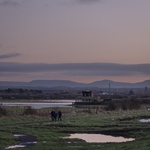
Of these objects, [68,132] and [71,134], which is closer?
[71,134]

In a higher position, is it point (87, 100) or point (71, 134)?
point (87, 100)

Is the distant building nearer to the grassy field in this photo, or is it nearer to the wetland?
the grassy field

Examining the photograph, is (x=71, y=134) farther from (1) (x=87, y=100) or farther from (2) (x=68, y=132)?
(1) (x=87, y=100)

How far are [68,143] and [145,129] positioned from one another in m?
15.5

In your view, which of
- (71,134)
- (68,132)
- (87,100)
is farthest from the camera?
(87,100)

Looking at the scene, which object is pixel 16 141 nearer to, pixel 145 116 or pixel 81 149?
pixel 81 149

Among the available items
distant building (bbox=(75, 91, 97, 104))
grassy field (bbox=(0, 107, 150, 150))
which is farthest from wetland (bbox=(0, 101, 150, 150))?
distant building (bbox=(75, 91, 97, 104))

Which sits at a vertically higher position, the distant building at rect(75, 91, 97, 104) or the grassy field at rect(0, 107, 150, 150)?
the distant building at rect(75, 91, 97, 104)

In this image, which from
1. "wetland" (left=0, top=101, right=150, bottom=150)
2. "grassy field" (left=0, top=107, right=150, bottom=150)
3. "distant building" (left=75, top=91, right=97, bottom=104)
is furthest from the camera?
"distant building" (left=75, top=91, right=97, bottom=104)

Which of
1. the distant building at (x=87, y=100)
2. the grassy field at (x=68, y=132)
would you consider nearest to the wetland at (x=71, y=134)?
the grassy field at (x=68, y=132)

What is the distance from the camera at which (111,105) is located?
102812mm

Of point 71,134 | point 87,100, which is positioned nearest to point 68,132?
point 71,134

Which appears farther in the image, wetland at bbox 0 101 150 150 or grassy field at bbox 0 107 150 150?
wetland at bbox 0 101 150 150

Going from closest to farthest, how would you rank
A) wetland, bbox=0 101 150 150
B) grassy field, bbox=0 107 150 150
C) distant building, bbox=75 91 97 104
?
1. grassy field, bbox=0 107 150 150
2. wetland, bbox=0 101 150 150
3. distant building, bbox=75 91 97 104
